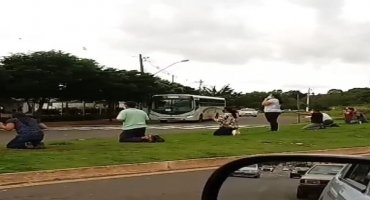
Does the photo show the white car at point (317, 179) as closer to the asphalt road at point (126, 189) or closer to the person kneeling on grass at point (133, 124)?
the asphalt road at point (126, 189)

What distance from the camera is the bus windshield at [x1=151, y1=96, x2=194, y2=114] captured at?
47.0 metres

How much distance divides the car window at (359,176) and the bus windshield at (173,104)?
144 feet

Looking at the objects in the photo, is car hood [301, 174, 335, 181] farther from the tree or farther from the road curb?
the tree

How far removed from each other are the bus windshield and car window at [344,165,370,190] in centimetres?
4393

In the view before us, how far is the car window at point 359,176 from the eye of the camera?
2855 millimetres

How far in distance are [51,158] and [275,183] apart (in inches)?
385

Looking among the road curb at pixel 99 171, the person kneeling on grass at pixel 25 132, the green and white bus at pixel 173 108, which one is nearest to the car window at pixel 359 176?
the road curb at pixel 99 171

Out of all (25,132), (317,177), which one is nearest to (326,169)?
(317,177)

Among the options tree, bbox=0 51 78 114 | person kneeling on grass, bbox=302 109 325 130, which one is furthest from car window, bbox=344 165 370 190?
tree, bbox=0 51 78 114

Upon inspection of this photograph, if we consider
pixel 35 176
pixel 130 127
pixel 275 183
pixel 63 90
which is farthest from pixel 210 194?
pixel 63 90

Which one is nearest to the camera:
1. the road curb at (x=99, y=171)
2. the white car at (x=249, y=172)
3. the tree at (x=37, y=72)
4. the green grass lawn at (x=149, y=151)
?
the white car at (x=249, y=172)

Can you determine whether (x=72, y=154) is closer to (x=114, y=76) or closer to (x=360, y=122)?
(x=360, y=122)

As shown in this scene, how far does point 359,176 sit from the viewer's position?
2918 mm

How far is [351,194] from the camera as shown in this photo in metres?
2.96
